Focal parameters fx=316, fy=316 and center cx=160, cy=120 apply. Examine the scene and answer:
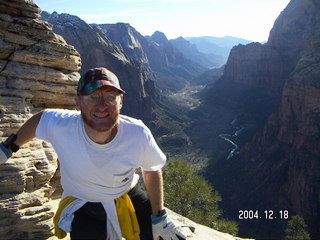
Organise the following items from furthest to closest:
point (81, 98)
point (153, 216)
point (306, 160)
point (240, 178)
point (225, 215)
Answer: point (240, 178) → point (306, 160) → point (225, 215) → point (153, 216) → point (81, 98)

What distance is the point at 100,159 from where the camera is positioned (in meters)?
3.71

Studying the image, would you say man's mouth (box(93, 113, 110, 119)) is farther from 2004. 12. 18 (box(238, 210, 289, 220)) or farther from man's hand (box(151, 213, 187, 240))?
2004. 12. 18 (box(238, 210, 289, 220))

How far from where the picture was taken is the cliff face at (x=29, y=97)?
7.29 metres

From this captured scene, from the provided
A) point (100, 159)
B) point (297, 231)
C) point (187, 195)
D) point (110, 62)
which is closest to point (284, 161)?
point (297, 231)

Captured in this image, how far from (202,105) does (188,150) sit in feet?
203

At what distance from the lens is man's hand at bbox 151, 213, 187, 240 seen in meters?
4.14

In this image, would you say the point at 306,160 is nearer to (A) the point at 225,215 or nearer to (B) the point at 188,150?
(A) the point at 225,215

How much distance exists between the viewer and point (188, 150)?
88.2 metres

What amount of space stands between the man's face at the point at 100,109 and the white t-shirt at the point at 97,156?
198 mm

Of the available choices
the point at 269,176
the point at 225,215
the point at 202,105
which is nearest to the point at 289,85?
the point at 269,176

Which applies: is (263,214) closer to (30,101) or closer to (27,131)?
(30,101)

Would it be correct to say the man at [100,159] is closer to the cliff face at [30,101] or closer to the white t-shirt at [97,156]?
the white t-shirt at [97,156]

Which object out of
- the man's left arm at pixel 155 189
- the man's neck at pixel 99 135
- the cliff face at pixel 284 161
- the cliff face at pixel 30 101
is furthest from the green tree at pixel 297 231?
the man's neck at pixel 99 135

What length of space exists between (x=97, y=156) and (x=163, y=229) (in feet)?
4.44
